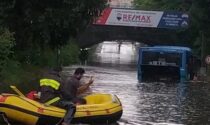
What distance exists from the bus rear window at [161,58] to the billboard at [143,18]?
23822 mm

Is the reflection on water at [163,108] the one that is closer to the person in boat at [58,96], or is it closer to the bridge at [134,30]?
the person in boat at [58,96]

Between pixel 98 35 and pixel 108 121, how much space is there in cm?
5988

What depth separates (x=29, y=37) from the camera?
34750 millimetres

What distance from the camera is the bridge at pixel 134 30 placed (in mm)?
69125

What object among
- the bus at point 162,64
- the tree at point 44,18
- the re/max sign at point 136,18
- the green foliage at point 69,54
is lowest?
the green foliage at point 69,54

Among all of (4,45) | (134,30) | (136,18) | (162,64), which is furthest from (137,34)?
(4,45)

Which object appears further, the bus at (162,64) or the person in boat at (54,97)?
the bus at (162,64)

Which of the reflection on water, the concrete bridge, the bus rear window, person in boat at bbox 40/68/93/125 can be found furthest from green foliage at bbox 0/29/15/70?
the concrete bridge

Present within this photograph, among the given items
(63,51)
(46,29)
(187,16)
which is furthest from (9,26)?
(187,16)

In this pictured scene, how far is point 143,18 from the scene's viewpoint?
227ft

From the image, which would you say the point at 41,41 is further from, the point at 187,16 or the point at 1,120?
the point at 187,16

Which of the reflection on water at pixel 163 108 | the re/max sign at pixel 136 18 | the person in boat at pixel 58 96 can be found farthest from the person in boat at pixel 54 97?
the re/max sign at pixel 136 18

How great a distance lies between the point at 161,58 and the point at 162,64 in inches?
19.4

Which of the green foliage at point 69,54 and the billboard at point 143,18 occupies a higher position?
the billboard at point 143,18
